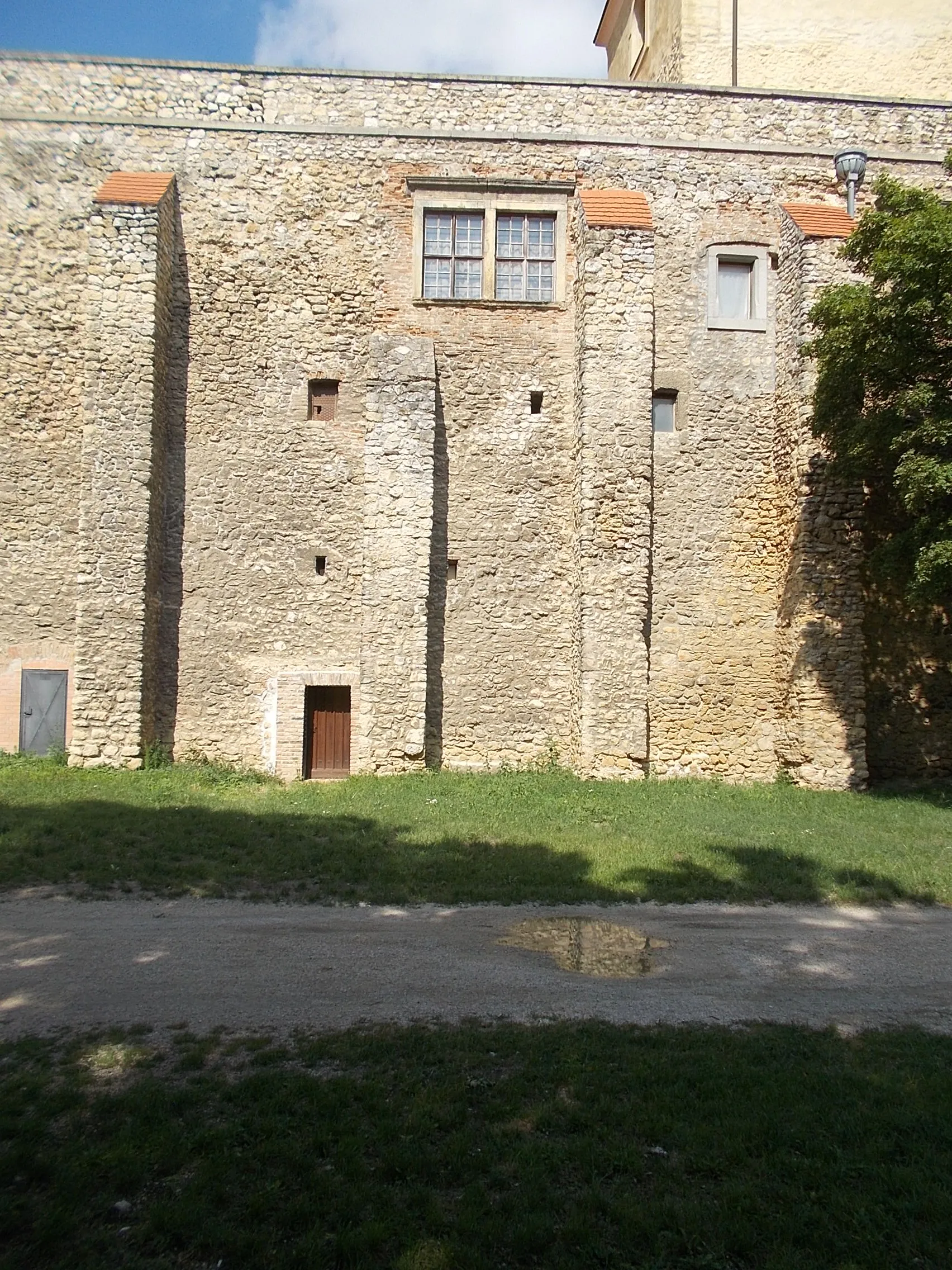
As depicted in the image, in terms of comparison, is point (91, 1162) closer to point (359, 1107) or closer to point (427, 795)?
point (359, 1107)

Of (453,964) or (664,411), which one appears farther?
(664,411)

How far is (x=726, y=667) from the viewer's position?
15125 mm

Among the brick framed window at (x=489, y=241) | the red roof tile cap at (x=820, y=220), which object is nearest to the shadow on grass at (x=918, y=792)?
the red roof tile cap at (x=820, y=220)

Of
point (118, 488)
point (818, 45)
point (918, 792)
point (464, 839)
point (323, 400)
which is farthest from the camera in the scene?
point (818, 45)

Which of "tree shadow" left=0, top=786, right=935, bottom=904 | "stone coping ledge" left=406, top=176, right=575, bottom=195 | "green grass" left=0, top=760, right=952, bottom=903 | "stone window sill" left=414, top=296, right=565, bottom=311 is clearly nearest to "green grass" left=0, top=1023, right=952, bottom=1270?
"tree shadow" left=0, top=786, right=935, bottom=904

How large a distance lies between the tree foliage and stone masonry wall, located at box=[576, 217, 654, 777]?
2.92m

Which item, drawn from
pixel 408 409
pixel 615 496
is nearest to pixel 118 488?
pixel 408 409

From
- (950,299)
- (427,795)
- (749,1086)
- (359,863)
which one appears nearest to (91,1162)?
(749,1086)

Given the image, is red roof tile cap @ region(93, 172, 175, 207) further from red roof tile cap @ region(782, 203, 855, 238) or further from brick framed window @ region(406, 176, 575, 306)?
red roof tile cap @ region(782, 203, 855, 238)

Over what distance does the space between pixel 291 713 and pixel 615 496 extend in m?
6.80

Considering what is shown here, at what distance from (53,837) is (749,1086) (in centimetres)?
778

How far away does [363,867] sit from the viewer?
8.55m

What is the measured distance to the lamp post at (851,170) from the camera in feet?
49.5

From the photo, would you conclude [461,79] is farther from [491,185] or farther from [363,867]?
[363,867]
